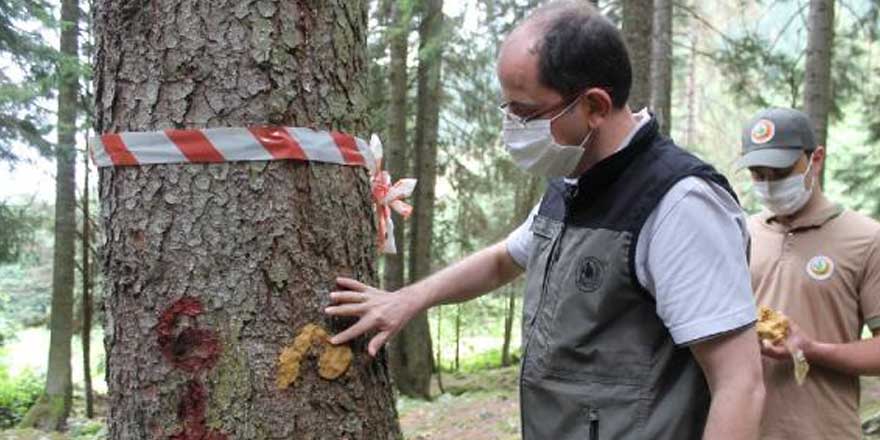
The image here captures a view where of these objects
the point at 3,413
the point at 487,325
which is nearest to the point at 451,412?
the point at 3,413

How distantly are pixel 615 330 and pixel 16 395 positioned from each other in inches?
615

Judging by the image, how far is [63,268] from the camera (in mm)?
12461

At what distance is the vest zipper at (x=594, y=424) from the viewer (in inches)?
71.1

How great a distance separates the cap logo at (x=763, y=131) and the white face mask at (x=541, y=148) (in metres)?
1.28

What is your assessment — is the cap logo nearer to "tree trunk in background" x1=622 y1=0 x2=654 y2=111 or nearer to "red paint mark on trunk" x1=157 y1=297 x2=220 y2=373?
"red paint mark on trunk" x1=157 y1=297 x2=220 y2=373

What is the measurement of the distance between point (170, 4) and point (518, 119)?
→ 856mm

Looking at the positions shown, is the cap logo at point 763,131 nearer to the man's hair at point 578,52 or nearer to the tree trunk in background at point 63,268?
the man's hair at point 578,52

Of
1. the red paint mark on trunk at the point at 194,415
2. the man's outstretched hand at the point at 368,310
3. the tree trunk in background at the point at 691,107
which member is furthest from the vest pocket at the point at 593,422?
the tree trunk in background at the point at 691,107

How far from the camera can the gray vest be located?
5.77 ft

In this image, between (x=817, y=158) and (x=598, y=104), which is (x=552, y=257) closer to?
(x=598, y=104)

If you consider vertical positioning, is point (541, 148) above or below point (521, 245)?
above

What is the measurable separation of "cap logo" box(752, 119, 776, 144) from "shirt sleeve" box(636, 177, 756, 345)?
130cm

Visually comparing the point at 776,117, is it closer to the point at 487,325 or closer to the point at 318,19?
the point at 318,19

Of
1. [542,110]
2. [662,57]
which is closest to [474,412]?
[662,57]
